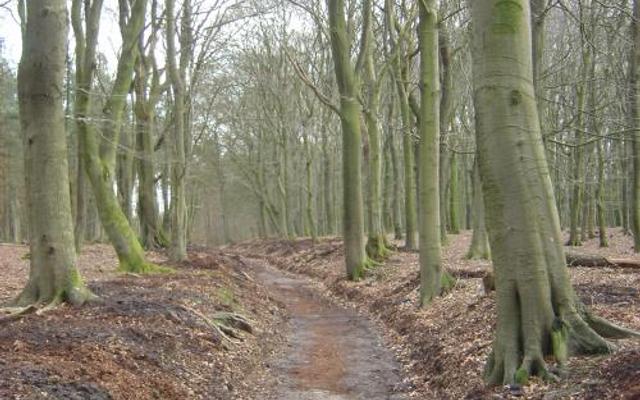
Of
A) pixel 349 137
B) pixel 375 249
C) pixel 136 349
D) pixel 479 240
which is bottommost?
pixel 136 349

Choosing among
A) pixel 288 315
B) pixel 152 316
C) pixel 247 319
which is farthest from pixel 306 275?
pixel 152 316

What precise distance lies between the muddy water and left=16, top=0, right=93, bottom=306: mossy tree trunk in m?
3.68

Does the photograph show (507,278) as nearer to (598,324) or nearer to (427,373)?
(598,324)

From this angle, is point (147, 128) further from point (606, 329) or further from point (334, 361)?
point (606, 329)

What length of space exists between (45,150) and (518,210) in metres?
6.83

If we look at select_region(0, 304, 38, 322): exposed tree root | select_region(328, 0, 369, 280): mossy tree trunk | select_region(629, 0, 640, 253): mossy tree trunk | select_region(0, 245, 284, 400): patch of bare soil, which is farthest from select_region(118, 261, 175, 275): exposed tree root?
select_region(629, 0, 640, 253): mossy tree trunk

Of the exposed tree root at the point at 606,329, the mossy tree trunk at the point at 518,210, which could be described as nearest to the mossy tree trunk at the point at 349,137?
the mossy tree trunk at the point at 518,210

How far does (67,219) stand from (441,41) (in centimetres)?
1366

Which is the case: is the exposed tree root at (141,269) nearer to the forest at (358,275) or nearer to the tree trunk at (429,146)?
the forest at (358,275)

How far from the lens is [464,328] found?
9.47 m

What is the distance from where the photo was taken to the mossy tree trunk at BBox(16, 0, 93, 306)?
9109mm

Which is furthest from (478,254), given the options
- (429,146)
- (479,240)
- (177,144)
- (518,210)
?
(518,210)

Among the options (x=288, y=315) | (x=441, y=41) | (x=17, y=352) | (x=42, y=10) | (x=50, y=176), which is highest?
(x=441, y=41)

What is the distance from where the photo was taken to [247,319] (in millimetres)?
12148
